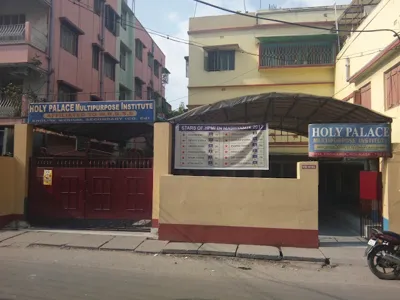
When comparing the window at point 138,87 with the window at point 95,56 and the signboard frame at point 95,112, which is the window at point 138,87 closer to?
the window at point 95,56

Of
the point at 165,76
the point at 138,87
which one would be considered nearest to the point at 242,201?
the point at 138,87

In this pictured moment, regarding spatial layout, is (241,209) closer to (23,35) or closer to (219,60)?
(219,60)

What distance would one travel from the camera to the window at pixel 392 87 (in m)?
11.8

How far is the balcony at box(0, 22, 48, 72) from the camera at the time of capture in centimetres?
1711

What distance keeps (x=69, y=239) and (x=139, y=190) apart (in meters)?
2.19

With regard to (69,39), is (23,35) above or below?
below

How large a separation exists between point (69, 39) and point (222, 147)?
14.1 metres

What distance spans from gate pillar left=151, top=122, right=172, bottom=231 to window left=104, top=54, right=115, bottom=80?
55.7 ft

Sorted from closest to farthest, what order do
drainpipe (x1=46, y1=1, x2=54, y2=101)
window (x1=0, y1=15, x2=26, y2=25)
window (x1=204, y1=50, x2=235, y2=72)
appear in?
drainpipe (x1=46, y1=1, x2=54, y2=101), window (x1=0, y1=15, x2=26, y2=25), window (x1=204, y1=50, x2=235, y2=72)

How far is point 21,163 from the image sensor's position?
11.4m

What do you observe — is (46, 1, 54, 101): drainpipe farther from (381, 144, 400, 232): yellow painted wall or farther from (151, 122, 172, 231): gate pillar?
(381, 144, 400, 232): yellow painted wall

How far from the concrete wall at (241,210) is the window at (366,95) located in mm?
6698

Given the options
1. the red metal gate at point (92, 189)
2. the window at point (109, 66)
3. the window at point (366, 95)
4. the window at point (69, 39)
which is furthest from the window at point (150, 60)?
the red metal gate at point (92, 189)

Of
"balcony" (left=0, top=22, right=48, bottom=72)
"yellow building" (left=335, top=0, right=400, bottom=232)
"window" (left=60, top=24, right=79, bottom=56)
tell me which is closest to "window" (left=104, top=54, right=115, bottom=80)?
"window" (left=60, top=24, right=79, bottom=56)
